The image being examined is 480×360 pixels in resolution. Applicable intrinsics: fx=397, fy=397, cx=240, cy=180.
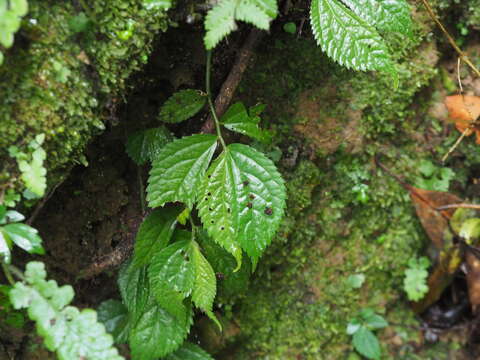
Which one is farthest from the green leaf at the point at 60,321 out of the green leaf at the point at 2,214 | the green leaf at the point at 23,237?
the green leaf at the point at 2,214

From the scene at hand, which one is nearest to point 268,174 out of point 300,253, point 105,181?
point 105,181

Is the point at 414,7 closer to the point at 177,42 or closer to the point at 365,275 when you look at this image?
the point at 177,42

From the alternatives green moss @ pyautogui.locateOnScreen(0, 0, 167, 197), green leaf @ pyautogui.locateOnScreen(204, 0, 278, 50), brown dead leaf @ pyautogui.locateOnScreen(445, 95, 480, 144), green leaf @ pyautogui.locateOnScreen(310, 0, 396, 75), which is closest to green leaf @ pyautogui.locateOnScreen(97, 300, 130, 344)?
green moss @ pyautogui.locateOnScreen(0, 0, 167, 197)

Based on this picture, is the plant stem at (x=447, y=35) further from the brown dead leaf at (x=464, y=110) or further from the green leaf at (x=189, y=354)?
the green leaf at (x=189, y=354)

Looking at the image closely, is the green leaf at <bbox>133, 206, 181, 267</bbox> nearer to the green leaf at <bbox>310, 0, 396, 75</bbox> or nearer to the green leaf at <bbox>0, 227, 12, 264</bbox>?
the green leaf at <bbox>0, 227, 12, 264</bbox>

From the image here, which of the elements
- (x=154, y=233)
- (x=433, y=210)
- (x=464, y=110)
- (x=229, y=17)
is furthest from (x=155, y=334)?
(x=464, y=110)

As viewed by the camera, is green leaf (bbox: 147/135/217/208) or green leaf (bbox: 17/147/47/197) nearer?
green leaf (bbox: 17/147/47/197)
